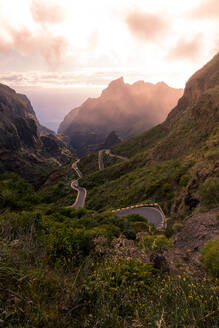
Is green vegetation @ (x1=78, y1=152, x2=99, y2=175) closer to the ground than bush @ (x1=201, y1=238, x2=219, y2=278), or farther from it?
closer to the ground

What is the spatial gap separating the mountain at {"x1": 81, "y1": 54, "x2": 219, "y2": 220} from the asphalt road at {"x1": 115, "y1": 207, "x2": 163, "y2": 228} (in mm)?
1223

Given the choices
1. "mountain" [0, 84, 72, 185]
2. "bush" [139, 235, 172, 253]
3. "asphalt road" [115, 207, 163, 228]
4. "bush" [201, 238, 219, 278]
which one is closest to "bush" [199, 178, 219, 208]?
"asphalt road" [115, 207, 163, 228]

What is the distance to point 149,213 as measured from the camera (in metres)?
22.9

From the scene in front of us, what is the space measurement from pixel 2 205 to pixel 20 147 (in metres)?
167

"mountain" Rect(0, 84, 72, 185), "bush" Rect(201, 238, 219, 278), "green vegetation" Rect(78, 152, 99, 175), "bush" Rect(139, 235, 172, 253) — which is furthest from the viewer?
"mountain" Rect(0, 84, 72, 185)

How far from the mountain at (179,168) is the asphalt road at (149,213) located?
1.22m

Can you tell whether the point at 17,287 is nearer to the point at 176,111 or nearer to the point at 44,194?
the point at 44,194

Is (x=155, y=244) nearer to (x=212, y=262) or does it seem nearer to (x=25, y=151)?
(x=212, y=262)

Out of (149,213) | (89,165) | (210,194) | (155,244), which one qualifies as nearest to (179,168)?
(149,213)

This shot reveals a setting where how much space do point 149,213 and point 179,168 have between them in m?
9.88

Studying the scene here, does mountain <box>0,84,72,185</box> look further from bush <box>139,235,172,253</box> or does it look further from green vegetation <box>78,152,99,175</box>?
bush <box>139,235,172,253</box>

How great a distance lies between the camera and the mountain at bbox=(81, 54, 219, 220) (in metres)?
19.0

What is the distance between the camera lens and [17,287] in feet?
10.5

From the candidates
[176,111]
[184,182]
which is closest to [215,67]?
[176,111]
